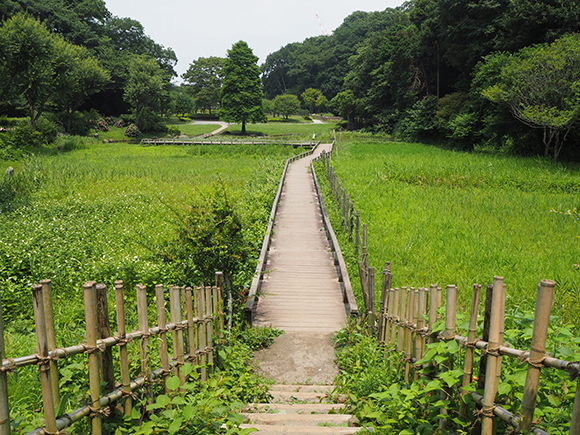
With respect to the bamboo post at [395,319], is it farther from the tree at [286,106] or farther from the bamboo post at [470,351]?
the tree at [286,106]

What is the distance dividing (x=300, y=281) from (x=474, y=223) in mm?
6242

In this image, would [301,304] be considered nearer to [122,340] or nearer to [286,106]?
[122,340]

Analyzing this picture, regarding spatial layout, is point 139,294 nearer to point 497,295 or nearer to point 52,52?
point 497,295

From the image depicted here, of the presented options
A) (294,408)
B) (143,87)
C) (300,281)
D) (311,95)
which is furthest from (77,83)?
(311,95)

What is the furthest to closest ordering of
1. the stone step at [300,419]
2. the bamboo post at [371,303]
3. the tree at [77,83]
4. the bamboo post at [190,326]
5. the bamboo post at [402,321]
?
the tree at [77,83] < the bamboo post at [371,303] < the bamboo post at [402,321] < the bamboo post at [190,326] < the stone step at [300,419]

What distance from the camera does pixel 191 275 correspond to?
716 centimetres

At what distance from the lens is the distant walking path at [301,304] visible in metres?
5.86

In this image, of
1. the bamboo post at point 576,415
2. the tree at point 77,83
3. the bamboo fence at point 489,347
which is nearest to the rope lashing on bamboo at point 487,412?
the bamboo fence at point 489,347

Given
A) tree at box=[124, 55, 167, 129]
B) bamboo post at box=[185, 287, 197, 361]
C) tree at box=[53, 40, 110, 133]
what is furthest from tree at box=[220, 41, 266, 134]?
bamboo post at box=[185, 287, 197, 361]

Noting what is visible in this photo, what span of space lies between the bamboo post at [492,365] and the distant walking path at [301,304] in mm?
2968

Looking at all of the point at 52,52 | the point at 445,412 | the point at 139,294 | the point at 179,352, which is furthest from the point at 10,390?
the point at 52,52

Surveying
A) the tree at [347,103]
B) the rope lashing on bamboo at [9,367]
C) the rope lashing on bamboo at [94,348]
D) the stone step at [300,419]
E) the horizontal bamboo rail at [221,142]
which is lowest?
the stone step at [300,419]

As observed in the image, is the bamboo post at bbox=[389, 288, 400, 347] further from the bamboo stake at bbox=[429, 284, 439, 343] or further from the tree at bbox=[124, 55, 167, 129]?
the tree at bbox=[124, 55, 167, 129]

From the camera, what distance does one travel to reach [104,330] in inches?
118
